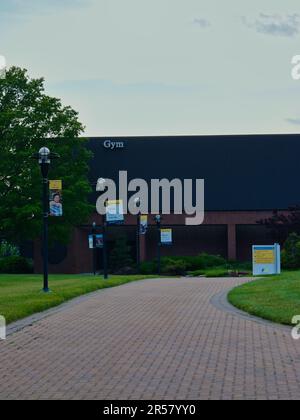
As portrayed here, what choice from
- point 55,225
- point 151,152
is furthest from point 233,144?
point 55,225

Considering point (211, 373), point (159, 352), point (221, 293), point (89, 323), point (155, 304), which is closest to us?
point (211, 373)

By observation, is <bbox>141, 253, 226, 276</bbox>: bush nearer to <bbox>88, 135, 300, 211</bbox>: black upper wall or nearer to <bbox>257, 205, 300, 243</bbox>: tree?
<bbox>257, 205, 300, 243</bbox>: tree

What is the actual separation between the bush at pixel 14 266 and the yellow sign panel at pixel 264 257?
96.3ft

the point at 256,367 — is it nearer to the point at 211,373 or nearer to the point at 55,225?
the point at 211,373

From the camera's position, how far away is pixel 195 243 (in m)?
81.5

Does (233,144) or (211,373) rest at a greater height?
(233,144)

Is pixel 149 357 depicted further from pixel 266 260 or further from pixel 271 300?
pixel 266 260

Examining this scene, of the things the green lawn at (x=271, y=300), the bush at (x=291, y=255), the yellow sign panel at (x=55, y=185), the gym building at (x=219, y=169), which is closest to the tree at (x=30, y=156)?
the bush at (x=291, y=255)

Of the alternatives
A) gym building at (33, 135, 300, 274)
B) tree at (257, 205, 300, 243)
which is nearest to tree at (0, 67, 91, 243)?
tree at (257, 205, 300, 243)

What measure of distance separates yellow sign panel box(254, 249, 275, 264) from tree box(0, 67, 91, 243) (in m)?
14.4

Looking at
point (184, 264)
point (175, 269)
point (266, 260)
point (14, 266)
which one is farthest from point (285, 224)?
point (266, 260)

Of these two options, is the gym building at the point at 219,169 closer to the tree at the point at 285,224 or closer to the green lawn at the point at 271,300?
the tree at the point at 285,224
